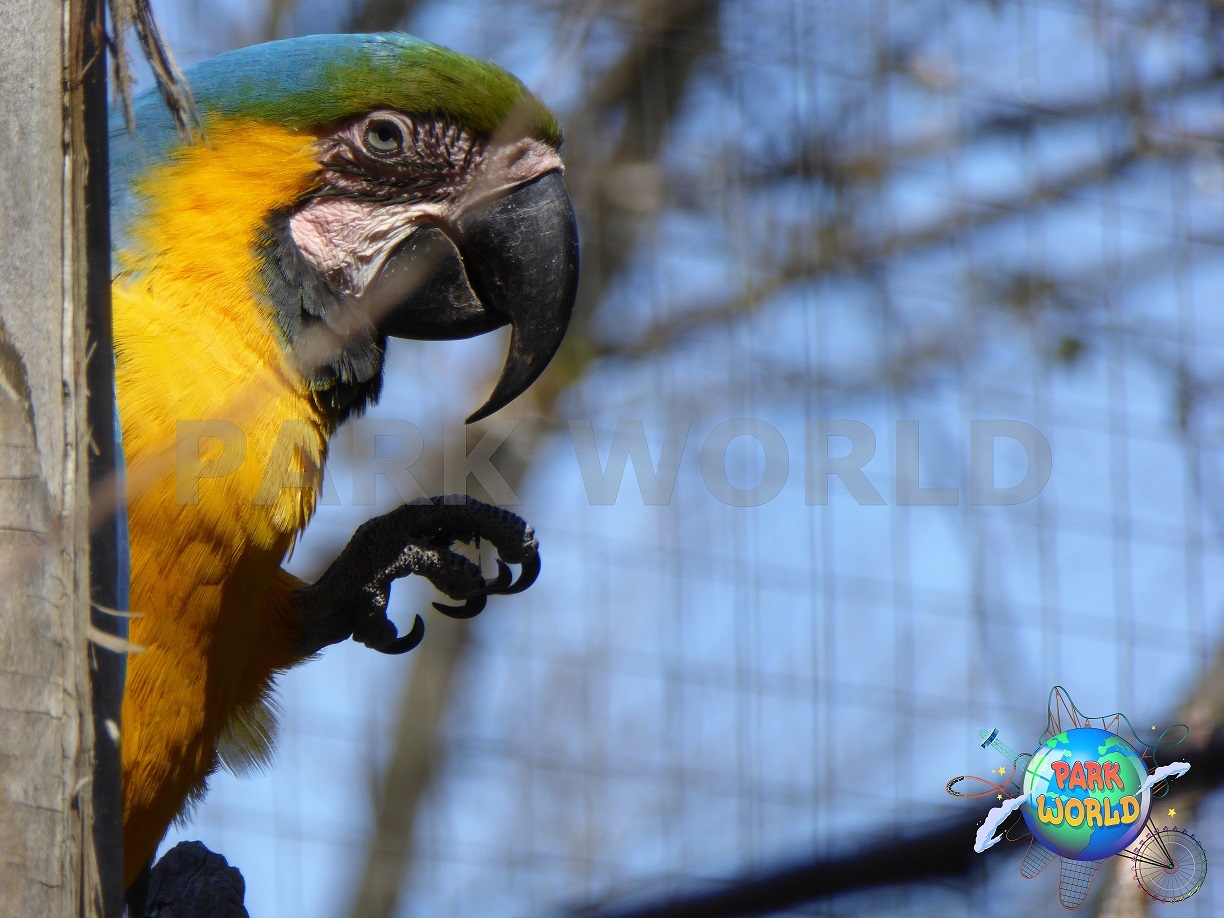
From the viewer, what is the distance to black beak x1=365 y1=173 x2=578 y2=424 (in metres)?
1.17

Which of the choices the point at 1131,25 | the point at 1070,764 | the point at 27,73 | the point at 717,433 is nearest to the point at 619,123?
the point at 717,433

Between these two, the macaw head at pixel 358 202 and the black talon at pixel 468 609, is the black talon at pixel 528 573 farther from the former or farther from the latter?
the macaw head at pixel 358 202

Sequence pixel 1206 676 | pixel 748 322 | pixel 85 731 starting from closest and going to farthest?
pixel 85 731
pixel 1206 676
pixel 748 322

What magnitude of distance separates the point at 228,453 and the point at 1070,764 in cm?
116

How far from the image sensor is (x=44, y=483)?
480 millimetres

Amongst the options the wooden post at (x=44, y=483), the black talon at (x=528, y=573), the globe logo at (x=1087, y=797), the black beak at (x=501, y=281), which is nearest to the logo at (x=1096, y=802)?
the globe logo at (x=1087, y=797)

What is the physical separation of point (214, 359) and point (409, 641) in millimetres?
412

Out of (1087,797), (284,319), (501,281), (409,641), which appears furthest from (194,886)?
(1087,797)

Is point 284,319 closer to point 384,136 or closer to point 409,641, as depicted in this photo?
point 384,136

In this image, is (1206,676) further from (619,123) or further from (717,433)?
(619,123)

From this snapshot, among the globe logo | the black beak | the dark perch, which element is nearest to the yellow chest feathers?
the black beak

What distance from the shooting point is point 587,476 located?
6.18 feet

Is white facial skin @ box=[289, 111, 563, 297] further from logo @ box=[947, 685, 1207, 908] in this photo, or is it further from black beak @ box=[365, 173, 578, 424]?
logo @ box=[947, 685, 1207, 908]

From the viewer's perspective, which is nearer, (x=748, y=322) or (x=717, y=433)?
(x=717, y=433)
